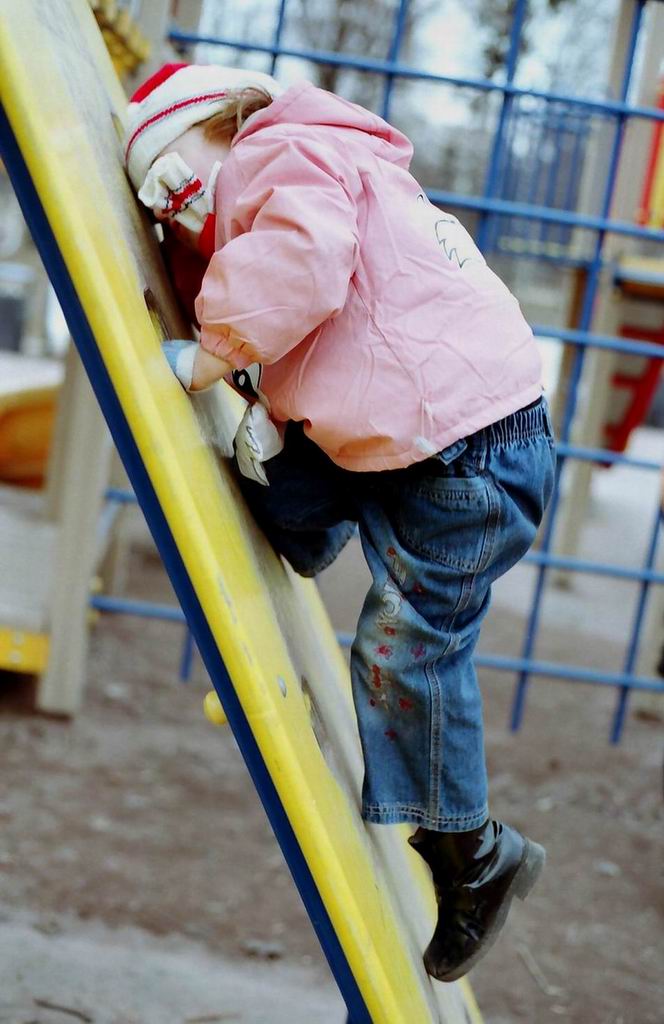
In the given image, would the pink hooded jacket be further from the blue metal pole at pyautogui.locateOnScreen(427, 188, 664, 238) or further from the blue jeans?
the blue metal pole at pyautogui.locateOnScreen(427, 188, 664, 238)

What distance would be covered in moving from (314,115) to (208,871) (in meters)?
1.73

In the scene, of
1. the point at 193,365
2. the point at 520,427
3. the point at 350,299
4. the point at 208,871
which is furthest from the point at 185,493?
the point at 208,871

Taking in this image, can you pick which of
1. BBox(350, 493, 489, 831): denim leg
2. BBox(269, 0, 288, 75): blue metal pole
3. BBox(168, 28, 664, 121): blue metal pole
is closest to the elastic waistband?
BBox(350, 493, 489, 831): denim leg

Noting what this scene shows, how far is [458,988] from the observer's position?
1.83 m

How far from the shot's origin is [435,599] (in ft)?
4.46

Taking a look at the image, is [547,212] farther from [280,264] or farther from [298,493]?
[280,264]

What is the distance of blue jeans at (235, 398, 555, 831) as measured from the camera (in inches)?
52.8

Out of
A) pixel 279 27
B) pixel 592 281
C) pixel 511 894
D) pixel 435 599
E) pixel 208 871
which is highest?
pixel 279 27

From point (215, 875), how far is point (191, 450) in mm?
1577

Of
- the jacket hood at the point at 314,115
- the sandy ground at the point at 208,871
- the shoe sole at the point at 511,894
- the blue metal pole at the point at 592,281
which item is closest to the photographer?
the jacket hood at the point at 314,115

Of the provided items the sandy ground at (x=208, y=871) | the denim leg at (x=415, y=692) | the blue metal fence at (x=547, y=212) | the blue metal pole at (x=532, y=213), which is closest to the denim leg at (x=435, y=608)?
the denim leg at (x=415, y=692)

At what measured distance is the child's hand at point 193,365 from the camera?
122 centimetres

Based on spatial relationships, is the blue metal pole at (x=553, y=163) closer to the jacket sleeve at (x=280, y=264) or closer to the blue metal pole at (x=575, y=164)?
the blue metal pole at (x=575, y=164)

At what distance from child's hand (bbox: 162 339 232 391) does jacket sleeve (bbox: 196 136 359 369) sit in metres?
0.02
